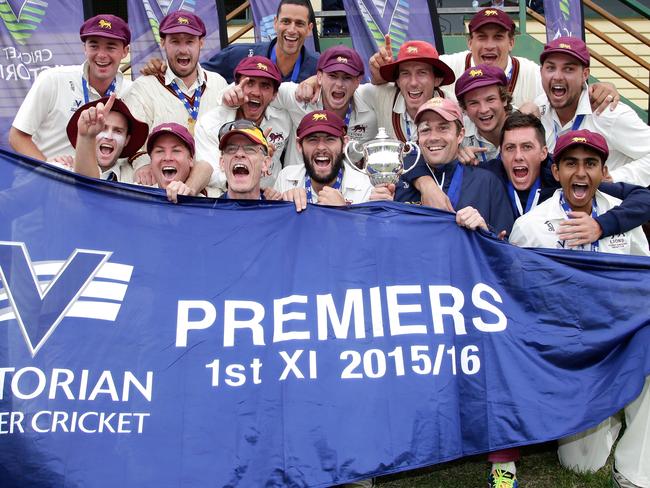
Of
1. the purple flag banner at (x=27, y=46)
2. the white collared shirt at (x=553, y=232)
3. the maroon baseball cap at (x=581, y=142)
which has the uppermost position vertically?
the purple flag banner at (x=27, y=46)

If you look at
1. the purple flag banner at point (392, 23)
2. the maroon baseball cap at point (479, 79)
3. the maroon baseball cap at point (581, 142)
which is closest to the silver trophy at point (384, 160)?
the maroon baseball cap at point (581, 142)

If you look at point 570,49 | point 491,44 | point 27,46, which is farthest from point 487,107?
point 27,46

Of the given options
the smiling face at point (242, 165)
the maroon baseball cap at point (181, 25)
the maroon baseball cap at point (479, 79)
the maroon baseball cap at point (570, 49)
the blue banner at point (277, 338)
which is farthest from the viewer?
the maroon baseball cap at point (181, 25)

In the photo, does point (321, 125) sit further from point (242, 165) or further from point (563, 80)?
point (563, 80)

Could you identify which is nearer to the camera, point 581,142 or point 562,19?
point 581,142

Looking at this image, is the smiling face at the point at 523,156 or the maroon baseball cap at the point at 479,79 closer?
the smiling face at the point at 523,156

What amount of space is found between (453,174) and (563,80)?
139 centimetres

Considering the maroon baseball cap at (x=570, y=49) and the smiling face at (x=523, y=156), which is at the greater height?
the maroon baseball cap at (x=570, y=49)

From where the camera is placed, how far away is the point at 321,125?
21.5 feet

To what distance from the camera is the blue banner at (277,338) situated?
16.1 ft

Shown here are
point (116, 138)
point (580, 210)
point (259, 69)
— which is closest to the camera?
point (580, 210)

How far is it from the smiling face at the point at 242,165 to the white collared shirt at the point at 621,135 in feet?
7.75

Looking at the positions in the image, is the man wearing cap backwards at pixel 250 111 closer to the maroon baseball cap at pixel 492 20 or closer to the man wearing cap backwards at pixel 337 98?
the man wearing cap backwards at pixel 337 98

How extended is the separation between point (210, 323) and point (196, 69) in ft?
10.1
